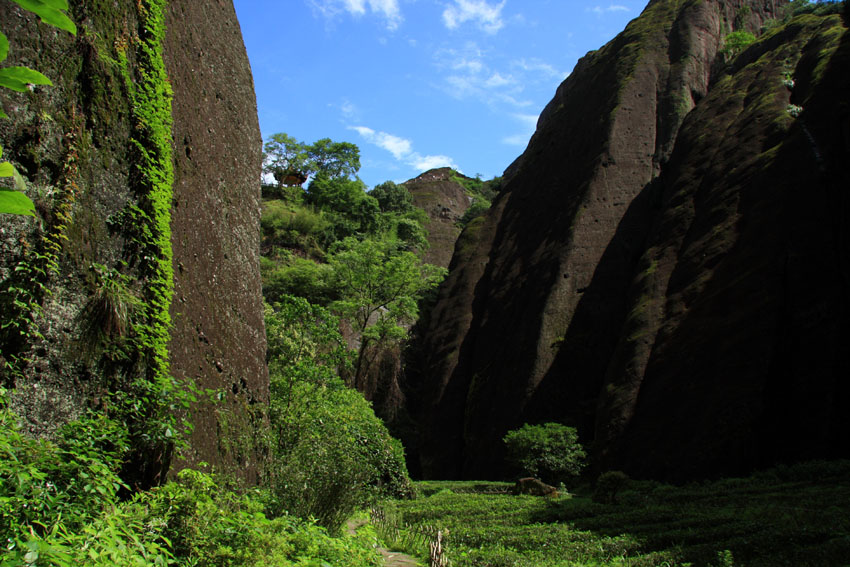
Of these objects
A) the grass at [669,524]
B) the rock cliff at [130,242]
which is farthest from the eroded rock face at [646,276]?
the rock cliff at [130,242]

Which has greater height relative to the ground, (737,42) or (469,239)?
(737,42)

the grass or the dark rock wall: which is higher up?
the dark rock wall

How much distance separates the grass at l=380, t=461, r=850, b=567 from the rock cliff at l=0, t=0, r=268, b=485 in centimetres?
434

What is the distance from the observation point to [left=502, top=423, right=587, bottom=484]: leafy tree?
680 inches

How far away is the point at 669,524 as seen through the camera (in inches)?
342

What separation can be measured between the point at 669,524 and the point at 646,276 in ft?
41.8

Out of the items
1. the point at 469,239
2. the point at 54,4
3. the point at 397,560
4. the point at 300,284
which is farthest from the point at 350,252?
the point at 54,4

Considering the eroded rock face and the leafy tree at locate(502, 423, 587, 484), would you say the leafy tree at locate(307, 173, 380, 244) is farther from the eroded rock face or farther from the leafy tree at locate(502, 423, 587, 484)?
the leafy tree at locate(502, 423, 587, 484)

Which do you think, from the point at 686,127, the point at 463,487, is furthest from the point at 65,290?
the point at 686,127

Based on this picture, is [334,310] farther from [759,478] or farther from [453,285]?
[759,478]

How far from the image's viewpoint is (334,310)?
2442 cm

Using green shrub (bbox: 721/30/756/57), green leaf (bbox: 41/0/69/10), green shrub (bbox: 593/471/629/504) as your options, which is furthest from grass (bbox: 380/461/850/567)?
green shrub (bbox: 721/30/756/57)

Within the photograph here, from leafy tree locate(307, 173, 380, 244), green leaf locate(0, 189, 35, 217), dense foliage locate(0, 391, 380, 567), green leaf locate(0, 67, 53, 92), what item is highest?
leafy tree locate(307, 173, 380, 244)

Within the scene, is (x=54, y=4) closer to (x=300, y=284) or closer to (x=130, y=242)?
(x=130, y=242)
